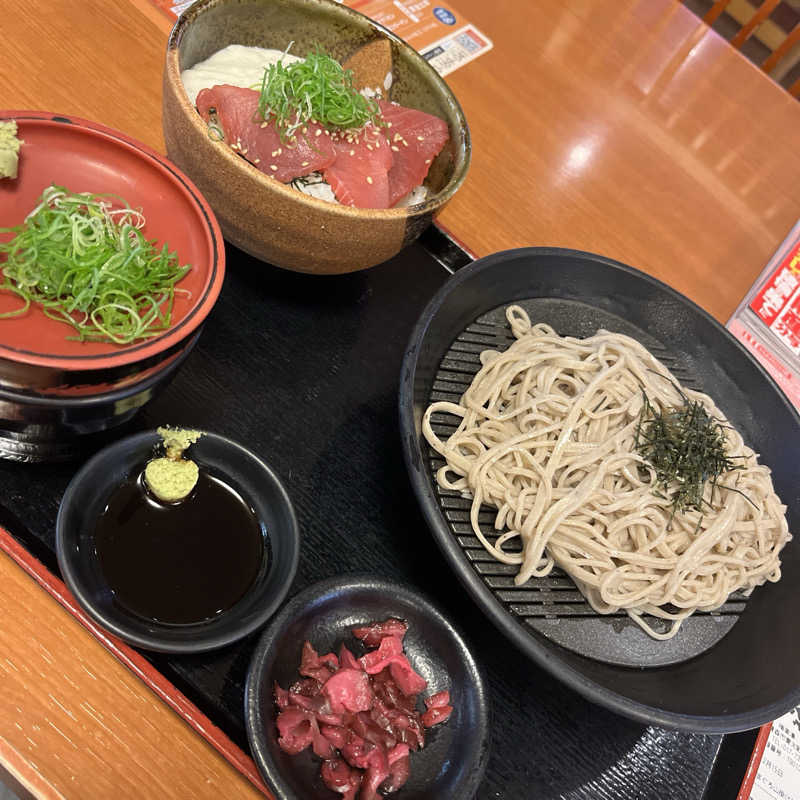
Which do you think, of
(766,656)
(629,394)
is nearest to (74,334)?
(629,394)

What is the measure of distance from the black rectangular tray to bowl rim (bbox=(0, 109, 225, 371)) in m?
0.34

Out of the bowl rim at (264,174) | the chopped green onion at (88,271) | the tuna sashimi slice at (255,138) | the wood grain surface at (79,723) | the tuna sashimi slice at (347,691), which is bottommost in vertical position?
the wood grain surface at (79,723)

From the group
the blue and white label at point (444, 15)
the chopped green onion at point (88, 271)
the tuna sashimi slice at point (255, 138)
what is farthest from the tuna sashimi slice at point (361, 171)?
the blue and white label at point (444, 15)

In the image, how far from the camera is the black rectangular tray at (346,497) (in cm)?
133

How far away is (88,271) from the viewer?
46.1 inches

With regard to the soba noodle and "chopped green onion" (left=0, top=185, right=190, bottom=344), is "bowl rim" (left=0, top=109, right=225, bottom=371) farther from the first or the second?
the soba noodle

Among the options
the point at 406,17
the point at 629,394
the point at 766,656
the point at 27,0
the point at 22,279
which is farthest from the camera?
the point at 406,17

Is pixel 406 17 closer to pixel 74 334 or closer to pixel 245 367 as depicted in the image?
pixel 245 367

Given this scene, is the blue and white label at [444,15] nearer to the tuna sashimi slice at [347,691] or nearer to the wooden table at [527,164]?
the wooden table at [527,164]

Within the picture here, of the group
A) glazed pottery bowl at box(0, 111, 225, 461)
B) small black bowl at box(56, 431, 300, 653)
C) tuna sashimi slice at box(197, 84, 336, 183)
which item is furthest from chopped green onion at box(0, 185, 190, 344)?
tuna sashimi slice at box(197, 84, 336, 183)

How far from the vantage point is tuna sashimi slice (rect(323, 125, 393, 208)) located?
1.53m

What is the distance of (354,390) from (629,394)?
2.23 feet

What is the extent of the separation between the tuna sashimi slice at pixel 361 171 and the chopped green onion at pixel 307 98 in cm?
5

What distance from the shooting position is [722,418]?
1845 millimetres
